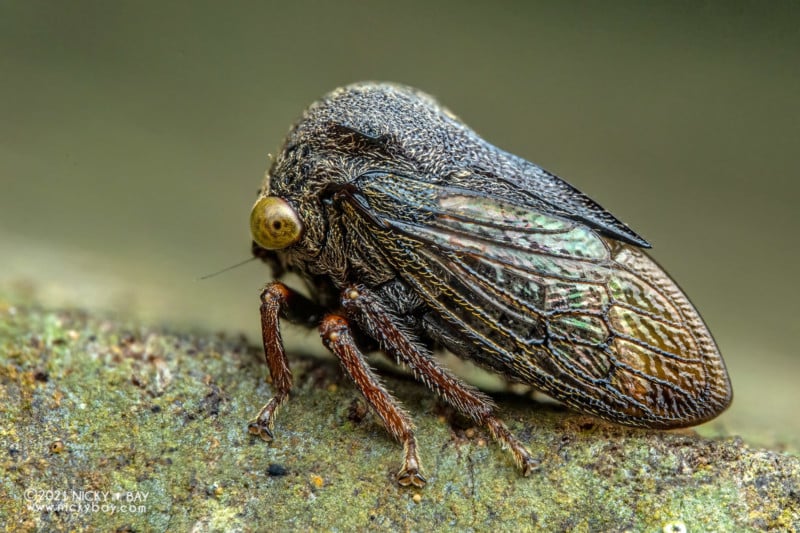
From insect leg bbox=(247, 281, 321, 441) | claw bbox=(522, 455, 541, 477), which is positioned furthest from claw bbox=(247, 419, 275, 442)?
claw bbox=(522, 455, 541, 477)

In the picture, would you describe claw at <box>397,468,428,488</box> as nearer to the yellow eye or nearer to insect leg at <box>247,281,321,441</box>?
insect leg at <box>247,281,321,441</box>

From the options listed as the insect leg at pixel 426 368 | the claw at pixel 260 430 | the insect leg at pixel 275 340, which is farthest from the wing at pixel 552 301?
the claw at pixel 260 430

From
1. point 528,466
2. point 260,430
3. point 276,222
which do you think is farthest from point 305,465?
point 276,222

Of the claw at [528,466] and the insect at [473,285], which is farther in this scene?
the insect at [473,285]

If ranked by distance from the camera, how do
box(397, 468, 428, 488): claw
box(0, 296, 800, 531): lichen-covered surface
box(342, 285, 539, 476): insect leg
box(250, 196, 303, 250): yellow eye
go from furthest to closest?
box(250, 196, 303, 250): yellow eye < box(342, 285, 539, 476): insect leg < box(397, 468, 428, 488): claw < box(0, 296, 800, 531): lichen-covered surface

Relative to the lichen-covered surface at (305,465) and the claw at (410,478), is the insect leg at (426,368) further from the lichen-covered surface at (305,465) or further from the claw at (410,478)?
the claw at (410,478)

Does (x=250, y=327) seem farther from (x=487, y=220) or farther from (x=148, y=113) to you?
(x=148, y=113)
